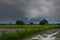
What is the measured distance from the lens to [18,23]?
85562mm

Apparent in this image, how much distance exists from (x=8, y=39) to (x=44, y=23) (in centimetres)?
7527

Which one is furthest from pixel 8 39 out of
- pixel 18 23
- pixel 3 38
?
pixel 18 23

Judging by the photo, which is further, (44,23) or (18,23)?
(44,23)

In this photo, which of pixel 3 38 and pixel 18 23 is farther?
pixel 18 23

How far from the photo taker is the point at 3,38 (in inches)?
717

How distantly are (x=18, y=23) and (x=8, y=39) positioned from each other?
66.5 meters

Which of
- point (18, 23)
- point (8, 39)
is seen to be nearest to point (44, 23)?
point (18, 23)

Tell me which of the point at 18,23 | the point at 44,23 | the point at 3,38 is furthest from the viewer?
the point at 44,23

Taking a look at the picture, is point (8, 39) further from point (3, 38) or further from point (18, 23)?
point (18, 23)

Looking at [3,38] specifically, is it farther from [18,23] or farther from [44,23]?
[44,23]

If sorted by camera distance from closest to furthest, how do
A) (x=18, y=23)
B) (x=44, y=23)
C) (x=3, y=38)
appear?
(x=3, y=38), (x=18, y=23), (x=44, y=23)

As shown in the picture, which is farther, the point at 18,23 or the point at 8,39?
the point at 18,23

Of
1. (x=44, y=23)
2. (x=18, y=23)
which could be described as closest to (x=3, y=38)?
(x=18, y=23)

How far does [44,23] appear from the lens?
93.8m
